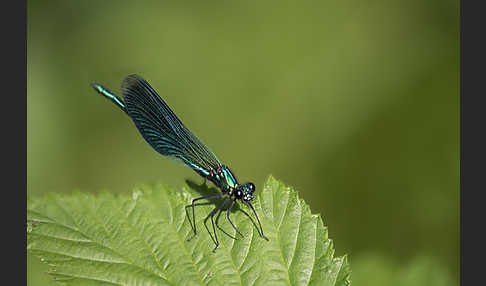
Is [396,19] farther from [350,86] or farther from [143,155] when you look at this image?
[143,155]

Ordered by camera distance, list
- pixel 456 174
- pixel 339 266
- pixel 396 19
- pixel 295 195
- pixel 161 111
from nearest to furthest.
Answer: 1. pixel 339 266
2. pixel 295 195
3. pixel 161 111
4. pixel 456 174
5. pixel 396 19

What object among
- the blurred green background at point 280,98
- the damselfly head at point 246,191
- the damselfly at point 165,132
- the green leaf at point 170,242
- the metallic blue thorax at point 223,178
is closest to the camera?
the green leaf at point 170,242

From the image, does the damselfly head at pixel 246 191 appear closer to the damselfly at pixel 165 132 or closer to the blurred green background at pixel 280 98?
the damselfly at pixel 165 132

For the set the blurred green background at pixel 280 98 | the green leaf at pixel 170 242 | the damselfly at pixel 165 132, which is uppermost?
the blurred green background at pixel 280 98

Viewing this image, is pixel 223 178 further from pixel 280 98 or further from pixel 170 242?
pixel 280 98

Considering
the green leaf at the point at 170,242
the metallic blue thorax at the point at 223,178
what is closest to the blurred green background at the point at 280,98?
the metallic blue thorax at the point at 223,178

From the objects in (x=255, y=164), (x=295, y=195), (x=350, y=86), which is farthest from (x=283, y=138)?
(x=295, y=195)
